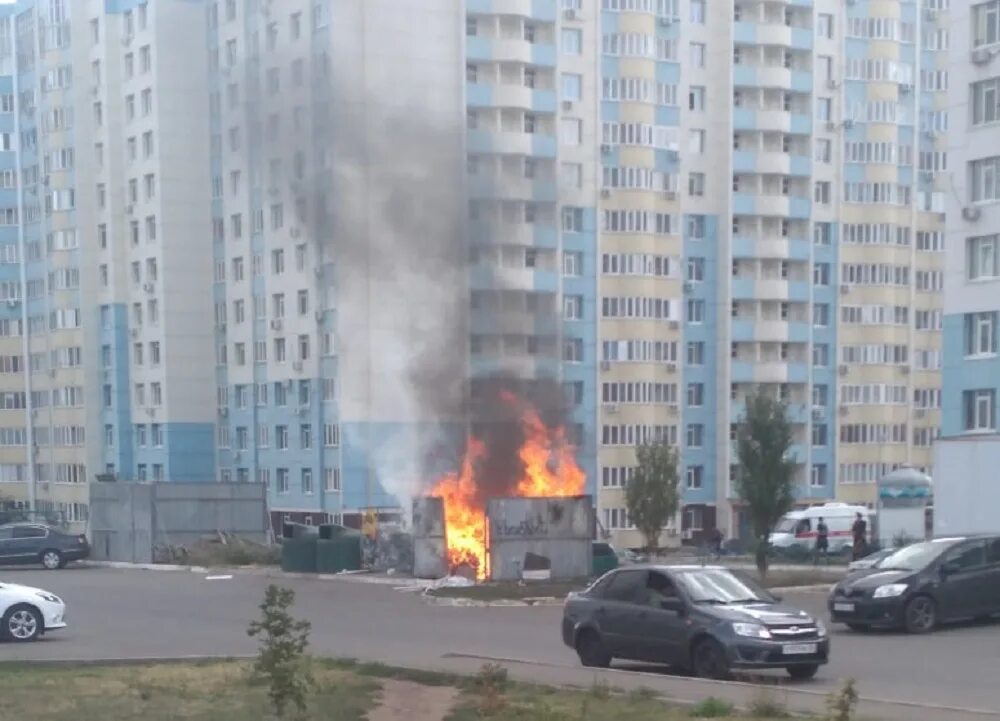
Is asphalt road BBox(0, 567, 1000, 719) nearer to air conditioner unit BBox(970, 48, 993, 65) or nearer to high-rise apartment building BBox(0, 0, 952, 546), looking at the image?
air conditioner unit BBox(970, 48, 993, 65)

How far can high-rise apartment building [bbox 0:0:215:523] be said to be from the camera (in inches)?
2753

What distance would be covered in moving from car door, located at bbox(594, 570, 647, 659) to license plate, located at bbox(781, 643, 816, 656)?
6.41 ft

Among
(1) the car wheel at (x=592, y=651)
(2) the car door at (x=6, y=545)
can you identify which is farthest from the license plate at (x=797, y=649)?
(2) the car door at (x=6, y=545)

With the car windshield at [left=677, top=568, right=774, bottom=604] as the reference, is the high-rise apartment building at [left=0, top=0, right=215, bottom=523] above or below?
above

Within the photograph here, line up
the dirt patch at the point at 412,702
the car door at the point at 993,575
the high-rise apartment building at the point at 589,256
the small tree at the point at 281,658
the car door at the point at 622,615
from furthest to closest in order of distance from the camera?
the high-rise apartment building at the point at 589,256, the car door at the point at 993,575, the car door at the point at 622,615, the dirt patch at the point at 412,702, the small tree at the point at 281,658

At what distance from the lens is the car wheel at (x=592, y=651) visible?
726 inches

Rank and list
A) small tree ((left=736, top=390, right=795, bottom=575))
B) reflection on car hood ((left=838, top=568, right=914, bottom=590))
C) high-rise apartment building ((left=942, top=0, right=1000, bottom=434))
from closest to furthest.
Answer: reflection on car hood ((left=838, top=568, right=914, bottom=590)) < small tree ((left=736, top=390, right=795, bottom=575)) < high-rise apartment building ((left=942, top=0, right=1000, bottom=434))

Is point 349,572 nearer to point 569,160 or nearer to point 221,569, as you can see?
point 221,569

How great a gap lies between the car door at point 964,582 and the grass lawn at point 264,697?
1047cm

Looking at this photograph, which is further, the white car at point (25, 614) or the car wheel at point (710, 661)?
the white car at point (25, 614)

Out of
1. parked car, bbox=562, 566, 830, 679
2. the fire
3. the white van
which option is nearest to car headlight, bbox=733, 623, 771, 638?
parked car, bbox=562, 566, 830, 679

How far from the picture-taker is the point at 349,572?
42969 millimetres

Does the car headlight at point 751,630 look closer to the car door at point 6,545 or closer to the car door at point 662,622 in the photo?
the car door at point 662,622

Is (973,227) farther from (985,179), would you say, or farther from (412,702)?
(412,702)
